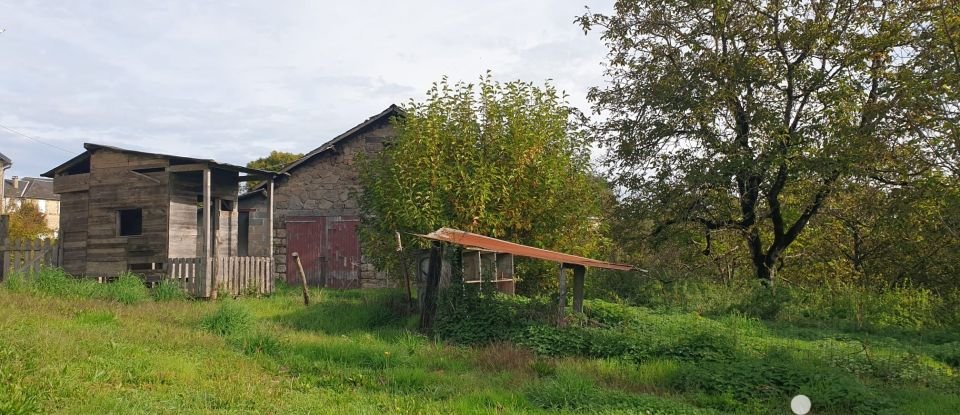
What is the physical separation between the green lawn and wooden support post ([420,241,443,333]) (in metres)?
0.68

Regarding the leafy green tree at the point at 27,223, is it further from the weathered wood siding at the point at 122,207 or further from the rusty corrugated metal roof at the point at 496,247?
the rusty corrugated metal roof at the point at 496,247

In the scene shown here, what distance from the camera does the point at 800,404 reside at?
7367 mm

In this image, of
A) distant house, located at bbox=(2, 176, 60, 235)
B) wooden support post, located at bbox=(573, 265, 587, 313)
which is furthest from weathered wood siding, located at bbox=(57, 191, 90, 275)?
distant house, located at bbox=(2, 176, 60, 235)

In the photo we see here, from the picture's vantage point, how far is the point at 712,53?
53.9 ft

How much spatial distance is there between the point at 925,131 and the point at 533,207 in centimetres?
745

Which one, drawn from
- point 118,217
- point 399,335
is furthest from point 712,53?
point 118,217

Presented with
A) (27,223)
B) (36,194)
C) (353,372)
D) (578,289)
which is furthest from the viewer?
(36,194)

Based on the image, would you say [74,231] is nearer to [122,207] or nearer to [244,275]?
[122,207]

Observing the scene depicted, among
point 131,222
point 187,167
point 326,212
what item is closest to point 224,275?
point 187,167

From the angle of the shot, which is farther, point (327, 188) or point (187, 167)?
point (327, 188)

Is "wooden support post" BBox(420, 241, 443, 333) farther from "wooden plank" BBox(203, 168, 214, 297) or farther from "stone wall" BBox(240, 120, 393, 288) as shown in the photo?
"stone wall" BBox(240, 120, 393, 288)

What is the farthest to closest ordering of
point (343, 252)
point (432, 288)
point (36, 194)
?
1. point (36, 194)
2. point (343, 252)
3. point (432, 288)

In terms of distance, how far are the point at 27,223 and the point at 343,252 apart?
31.9m

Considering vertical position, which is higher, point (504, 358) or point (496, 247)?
point (496, 247)
